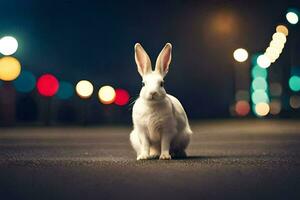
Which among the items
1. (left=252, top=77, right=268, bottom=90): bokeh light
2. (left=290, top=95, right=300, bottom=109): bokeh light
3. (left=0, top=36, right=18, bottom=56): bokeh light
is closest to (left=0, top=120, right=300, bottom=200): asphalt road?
(left=0, top=36, right=18, bottom=56): bokeh light

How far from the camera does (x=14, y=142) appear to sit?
1931cm

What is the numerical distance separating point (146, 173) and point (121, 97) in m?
37.7

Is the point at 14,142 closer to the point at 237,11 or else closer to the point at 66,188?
the point at 66,188

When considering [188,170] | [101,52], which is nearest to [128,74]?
[101,52]

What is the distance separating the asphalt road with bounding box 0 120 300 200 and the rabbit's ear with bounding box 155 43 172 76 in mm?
1299

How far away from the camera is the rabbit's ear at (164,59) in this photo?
12891mm

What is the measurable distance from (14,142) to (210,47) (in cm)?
4478

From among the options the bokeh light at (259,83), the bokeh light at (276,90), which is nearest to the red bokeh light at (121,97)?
the bokeh light at (276,90)

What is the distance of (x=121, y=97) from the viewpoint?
159 ft

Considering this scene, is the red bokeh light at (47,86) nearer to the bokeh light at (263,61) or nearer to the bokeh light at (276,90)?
the bokeh light at (263,61)

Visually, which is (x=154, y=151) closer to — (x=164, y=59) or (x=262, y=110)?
(x=164, y=59)

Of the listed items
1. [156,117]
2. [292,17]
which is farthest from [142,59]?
[292,17]

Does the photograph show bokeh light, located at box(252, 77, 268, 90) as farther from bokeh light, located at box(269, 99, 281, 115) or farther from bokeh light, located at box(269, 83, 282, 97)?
bokeh light, located at box(269, 99, 281, 115)

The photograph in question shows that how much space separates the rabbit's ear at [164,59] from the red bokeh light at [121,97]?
33.6 metres
